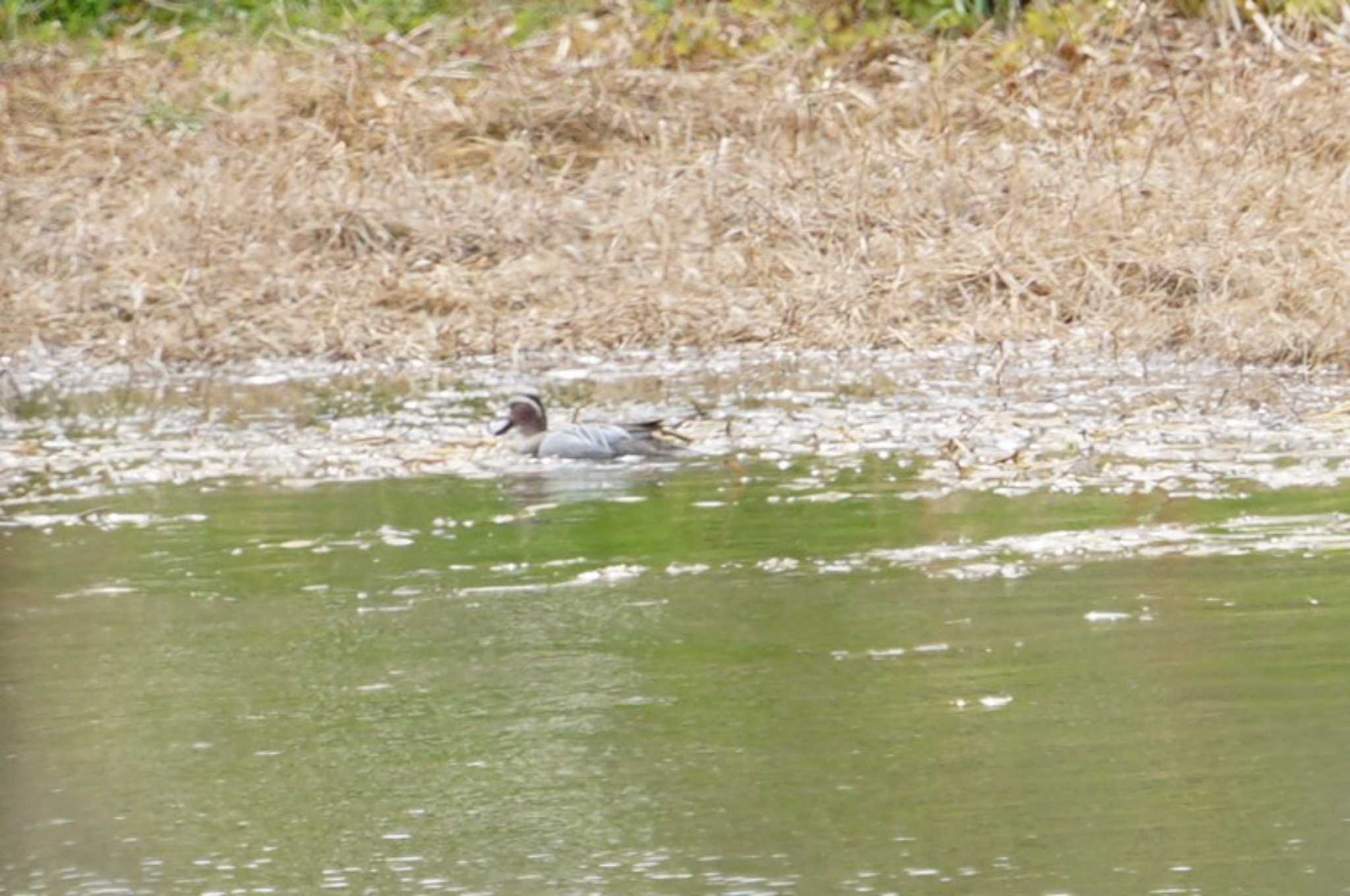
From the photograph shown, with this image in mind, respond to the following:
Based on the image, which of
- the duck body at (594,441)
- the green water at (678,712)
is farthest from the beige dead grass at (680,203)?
the green water at (678,712)

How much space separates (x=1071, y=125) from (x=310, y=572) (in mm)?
10032

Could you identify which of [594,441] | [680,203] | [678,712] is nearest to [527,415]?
[594,441]

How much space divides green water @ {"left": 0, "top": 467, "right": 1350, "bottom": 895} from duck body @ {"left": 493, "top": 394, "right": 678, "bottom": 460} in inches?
60.4

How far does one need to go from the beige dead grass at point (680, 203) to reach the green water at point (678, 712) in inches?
193

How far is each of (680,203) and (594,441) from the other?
5808 millimetres

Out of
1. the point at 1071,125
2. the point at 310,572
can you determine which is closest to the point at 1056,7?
the point at 1071,125

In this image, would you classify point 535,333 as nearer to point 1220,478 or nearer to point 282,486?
point 282,486

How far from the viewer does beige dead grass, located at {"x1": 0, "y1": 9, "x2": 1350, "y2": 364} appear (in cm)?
1352

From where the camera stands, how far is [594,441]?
995 cm

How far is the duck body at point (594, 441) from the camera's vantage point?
9.92 m

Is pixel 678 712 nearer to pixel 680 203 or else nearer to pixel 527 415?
pixel 527 415

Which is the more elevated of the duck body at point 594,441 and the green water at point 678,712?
the green water at point 678,712

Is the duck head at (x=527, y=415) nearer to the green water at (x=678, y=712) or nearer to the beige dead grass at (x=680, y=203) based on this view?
the green water at (x=678, y=712)

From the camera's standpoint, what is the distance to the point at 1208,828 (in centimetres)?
448
